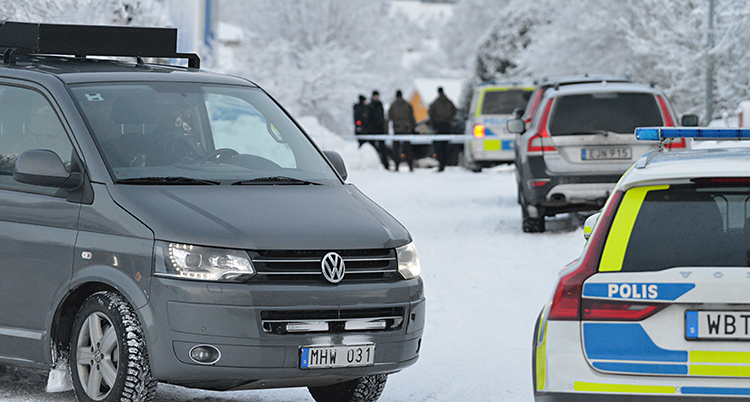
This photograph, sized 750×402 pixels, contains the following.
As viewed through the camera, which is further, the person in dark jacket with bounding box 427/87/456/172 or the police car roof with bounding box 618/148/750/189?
the person in dark jacket with bounding box 427/87/456/172

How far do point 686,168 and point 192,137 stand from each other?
2911mm

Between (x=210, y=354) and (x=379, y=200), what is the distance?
572 inches

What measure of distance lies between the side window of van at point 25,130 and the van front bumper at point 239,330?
1188 mm

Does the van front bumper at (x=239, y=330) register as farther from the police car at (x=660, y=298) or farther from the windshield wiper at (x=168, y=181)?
the police car at (x=660, y=298)

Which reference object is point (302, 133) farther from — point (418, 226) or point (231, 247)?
point (418, 226)

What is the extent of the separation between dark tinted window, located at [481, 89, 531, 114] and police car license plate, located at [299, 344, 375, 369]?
2119cm

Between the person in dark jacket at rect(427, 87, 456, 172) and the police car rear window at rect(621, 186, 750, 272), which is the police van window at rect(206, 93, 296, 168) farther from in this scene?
the person in dark jacket at rect(427, 87, 456, 172)

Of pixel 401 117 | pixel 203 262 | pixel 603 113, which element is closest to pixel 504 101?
pixel 401 117

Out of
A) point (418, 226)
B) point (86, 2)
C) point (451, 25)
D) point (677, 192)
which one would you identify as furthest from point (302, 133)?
point (451, 25)

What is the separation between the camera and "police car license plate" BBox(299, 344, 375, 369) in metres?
5.54

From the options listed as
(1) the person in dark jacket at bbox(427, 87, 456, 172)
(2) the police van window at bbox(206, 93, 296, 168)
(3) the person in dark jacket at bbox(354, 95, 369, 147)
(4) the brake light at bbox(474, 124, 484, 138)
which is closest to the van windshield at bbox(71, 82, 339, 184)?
(2) the police van window at bbox(206, 93, 296, 168)

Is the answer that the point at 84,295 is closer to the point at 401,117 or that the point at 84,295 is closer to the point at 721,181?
the point at 721,181

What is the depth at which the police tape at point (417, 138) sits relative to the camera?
92.6 feet

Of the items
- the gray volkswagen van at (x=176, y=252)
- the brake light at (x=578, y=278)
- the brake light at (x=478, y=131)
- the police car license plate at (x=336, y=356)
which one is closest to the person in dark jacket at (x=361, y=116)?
the brake light at (x=478, y=131)
